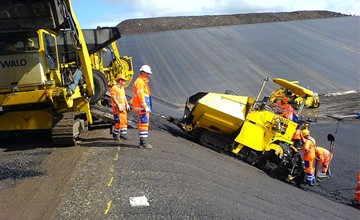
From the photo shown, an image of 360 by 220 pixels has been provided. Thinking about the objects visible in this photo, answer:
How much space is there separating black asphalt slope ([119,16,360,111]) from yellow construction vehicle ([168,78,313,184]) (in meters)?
9.10

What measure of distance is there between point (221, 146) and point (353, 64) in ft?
58.3

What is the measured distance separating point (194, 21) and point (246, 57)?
21.9 metres

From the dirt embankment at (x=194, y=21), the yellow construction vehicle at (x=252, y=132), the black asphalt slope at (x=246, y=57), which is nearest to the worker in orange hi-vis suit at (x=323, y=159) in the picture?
the yellow construction vehicle at (x=252, y=132)

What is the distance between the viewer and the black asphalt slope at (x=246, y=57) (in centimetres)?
2039

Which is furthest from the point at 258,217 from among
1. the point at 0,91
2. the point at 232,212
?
the point at 0,91

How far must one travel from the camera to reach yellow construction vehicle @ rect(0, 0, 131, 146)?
21.6ft

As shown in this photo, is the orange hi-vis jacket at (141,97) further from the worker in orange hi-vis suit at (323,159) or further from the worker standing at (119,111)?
the worker in orange hi-vis suit at (323,159)

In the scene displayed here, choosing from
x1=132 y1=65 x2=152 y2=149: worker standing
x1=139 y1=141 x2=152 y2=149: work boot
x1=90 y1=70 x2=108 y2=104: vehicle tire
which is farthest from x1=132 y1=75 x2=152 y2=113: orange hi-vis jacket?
x1=90 y1=70 x2=108 y2=104: vehicle tire

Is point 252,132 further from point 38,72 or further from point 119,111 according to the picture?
point 38,72

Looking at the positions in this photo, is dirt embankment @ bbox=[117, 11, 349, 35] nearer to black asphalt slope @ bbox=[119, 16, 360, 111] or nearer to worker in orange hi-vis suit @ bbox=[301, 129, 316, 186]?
black asphalt slope @ bbox=[119, 16, 360, 111]

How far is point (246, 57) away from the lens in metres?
24.9

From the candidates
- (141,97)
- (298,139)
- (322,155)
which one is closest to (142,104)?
(141,97)

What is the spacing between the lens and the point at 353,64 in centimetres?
2375

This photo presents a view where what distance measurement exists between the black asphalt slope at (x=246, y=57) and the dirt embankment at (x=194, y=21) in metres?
10.3
